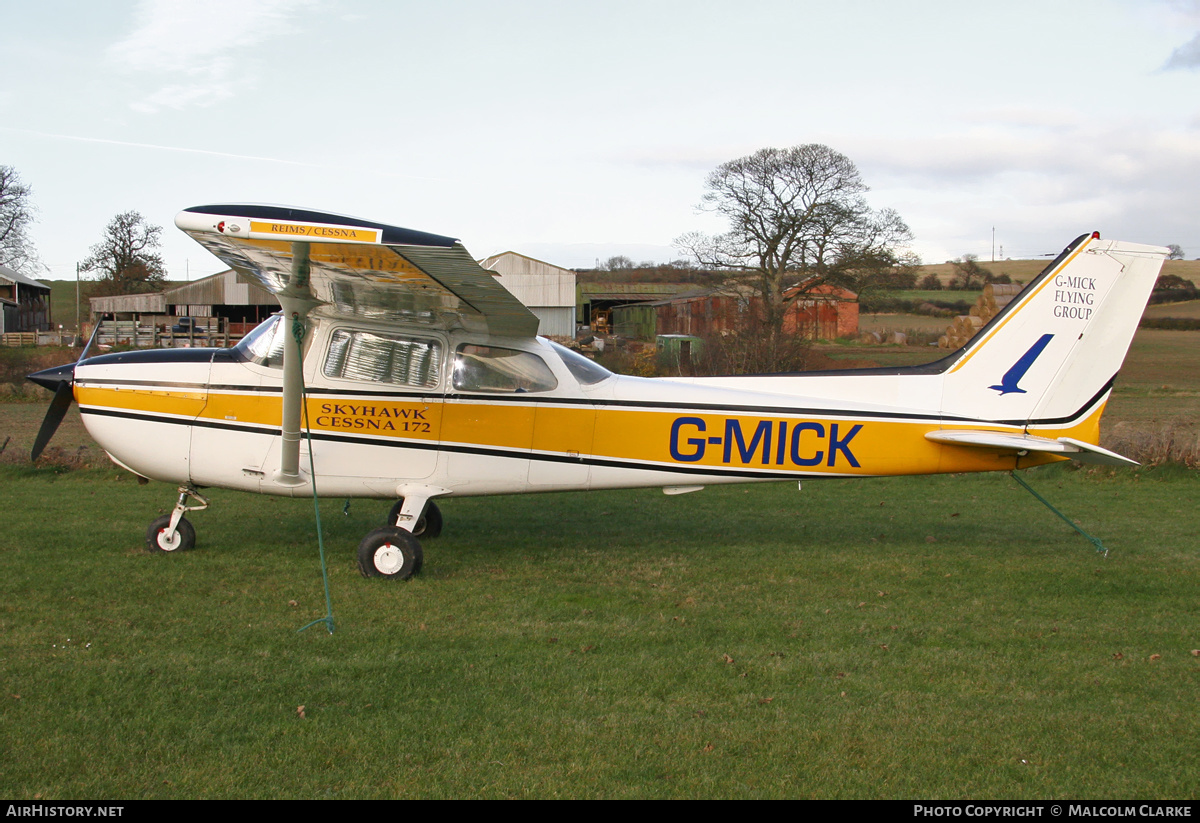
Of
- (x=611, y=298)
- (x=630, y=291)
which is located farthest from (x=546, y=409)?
(x=630, y=291)

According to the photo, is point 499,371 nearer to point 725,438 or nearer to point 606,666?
point 725,438

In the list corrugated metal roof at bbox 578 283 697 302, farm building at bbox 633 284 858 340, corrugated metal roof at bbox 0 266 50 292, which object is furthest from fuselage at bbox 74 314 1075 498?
corrugated metal roof at bbox 0 266 50 292

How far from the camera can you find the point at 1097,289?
7.64 m

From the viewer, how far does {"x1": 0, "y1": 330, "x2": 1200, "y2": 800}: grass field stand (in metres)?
3.86

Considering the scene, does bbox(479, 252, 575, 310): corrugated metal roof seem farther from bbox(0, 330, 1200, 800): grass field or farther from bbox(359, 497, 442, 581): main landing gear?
bbox(359, 497, 442, 581): main landing gear

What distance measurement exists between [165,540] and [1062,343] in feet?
27.0

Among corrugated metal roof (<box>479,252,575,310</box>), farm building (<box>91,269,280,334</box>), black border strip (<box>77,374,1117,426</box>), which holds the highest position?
corrugated metal roof (<box>479,252,575,310</box>)

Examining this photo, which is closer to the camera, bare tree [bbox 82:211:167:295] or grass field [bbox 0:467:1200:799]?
grass field [bbox 0:467:1200:799]

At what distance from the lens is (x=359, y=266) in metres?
6.07

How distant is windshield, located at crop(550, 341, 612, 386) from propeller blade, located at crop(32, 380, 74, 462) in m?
4.34

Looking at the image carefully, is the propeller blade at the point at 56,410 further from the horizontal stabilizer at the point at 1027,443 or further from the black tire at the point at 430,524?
the horizontal stabilizer at the point at 1027,443

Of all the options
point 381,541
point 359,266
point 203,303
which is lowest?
point 381,541

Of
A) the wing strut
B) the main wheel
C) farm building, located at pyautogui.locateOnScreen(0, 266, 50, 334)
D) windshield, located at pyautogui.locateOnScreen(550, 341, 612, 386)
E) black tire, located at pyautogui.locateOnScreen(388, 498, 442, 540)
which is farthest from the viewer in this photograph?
farm building, located at pyautogui.locateOnScreen(0, 266, 50, 334)
